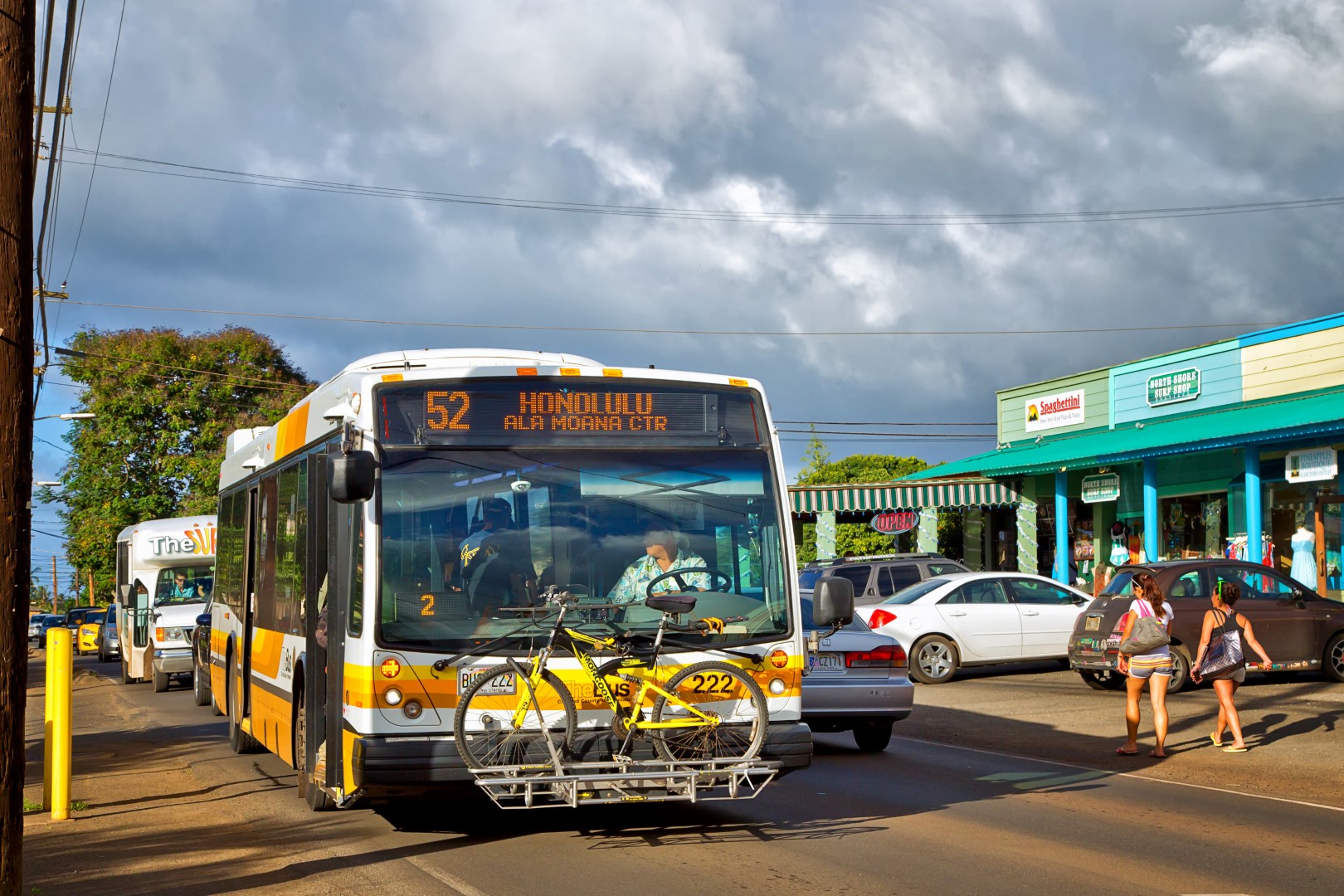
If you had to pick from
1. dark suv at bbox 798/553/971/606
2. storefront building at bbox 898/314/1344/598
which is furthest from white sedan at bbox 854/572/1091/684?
storefront building at bbox 898/314/1344/598

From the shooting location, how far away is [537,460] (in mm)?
8484

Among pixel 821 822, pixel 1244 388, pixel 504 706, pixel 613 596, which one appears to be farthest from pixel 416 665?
pixel 1244 388

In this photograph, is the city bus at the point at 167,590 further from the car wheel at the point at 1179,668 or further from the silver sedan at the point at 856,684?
the car wheel at the point at 1179,668

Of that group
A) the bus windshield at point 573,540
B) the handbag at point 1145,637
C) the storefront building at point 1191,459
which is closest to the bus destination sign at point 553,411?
the bus windshield at point 573,540

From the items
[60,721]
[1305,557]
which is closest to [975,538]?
[1305,557]

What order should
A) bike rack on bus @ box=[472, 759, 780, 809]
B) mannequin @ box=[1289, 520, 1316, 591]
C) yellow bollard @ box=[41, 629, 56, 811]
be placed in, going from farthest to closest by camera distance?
mannequin @ box=[1289, 520, 1316, 591], yellow bollard @ box=[41, 629, 56, 811], bike rack on bus @ box=[472, 759, 780, 809]

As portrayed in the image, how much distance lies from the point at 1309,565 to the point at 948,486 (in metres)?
10.7

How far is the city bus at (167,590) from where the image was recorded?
25031 mm

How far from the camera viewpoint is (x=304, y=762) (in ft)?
32.4

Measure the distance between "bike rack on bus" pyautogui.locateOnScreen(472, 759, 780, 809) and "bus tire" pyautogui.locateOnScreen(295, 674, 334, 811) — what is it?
233cm

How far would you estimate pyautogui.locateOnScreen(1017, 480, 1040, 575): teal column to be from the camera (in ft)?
109

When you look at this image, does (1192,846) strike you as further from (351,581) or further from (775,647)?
(351,581)

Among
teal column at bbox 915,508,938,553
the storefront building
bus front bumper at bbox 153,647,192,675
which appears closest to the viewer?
the storefront building

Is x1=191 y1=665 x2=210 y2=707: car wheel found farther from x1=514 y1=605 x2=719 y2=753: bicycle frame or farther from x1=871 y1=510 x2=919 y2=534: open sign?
x1=871 y1=510 x2=919 y2=534: open sign
